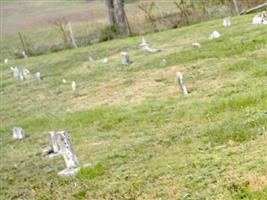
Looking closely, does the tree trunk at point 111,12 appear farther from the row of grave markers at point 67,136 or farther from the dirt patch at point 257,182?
the dirt patch at point 257,182

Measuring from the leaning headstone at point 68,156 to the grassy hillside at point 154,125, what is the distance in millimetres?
212

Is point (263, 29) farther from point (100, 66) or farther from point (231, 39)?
point (100, 66)

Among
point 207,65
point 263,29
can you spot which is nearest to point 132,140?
point 207,65

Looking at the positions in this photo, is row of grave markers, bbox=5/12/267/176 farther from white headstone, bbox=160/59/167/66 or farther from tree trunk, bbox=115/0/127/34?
tree trunk, bbox=115/0/127/34

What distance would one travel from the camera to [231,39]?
20234 mm

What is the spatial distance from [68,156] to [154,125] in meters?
2.71

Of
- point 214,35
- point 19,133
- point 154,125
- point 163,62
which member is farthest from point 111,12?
point 154,125

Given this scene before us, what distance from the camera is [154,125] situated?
1265 centimetres

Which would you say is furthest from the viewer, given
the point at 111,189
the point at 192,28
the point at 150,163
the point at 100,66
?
the point at 192,28

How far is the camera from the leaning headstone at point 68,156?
34.0 feet

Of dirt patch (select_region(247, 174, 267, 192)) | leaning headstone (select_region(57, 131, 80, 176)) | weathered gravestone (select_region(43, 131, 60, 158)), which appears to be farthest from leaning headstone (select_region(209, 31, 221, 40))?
dirt patch (select_region(247, 174, 267, 192))

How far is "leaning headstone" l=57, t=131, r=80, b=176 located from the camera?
10375mm

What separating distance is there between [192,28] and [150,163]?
1860 cm

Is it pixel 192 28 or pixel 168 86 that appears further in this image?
pixel 192 28
